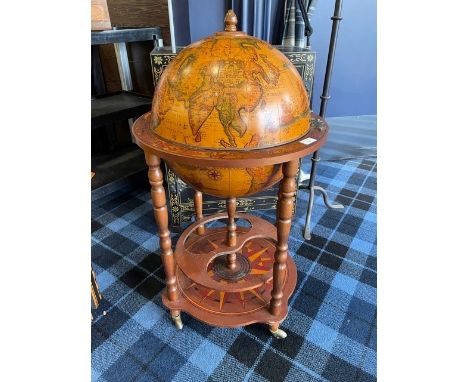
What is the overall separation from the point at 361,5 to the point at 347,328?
2.64m

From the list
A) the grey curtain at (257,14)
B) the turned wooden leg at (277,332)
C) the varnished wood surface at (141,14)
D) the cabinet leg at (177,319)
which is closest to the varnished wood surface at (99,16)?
the varnished wood surface at (141,14)

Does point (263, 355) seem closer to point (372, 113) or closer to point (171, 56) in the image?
point (171, 56)

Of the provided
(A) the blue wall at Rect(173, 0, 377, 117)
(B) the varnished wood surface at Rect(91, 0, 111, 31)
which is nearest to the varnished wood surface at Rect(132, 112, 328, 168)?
(B) the varnished wood surface at Rect(91, 0, 111, 31)

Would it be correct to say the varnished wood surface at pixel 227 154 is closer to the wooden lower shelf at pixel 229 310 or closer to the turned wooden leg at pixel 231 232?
the turned wooden leg at pixel 231 232

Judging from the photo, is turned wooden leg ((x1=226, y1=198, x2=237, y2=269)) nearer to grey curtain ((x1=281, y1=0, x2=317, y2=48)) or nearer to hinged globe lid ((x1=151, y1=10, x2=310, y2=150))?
hinged globe lid ((x1=151, y1=10, x2=310, y2=150))

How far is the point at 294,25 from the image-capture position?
2094 millimetres

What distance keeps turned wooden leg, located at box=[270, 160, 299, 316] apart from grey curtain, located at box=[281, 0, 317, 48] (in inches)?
56.6

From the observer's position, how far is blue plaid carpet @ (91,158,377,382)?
50.8 inches

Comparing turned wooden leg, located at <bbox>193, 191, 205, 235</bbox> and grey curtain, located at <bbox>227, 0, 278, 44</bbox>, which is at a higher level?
grey curtain, located at <bbox>227, 0, 278, 44</bbox>

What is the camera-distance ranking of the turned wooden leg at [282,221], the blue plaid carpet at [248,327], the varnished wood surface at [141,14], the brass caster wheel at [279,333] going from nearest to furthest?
1. the turned wooden leg at [282,221]
2. the blue plaid carpet at [248,327]
3. the brass caster wheel at [279,333]
4. the varnished wood surface at [141,14]

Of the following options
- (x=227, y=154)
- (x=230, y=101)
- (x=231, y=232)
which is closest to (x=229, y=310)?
(x=231, y=232)

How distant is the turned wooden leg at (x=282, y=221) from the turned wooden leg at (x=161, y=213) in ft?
1.43

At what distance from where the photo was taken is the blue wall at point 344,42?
213 centimetres

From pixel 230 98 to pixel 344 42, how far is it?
2.38m
